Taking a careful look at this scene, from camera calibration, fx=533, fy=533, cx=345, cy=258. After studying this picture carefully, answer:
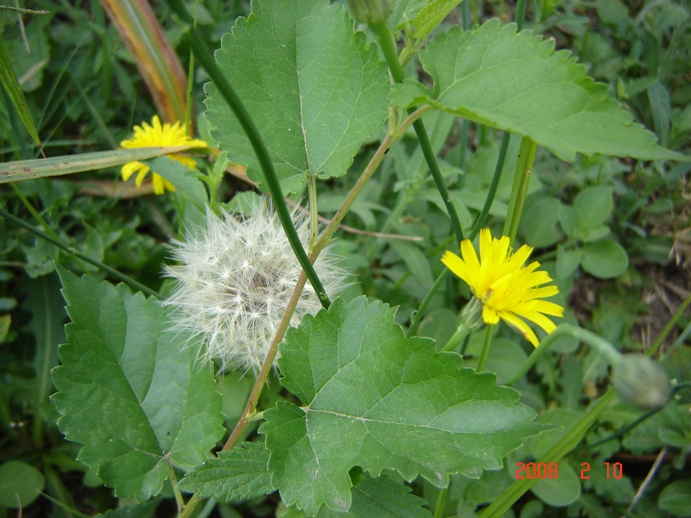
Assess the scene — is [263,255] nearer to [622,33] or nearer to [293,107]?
[293,107]

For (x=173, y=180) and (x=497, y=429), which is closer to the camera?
(x=497, y=429)

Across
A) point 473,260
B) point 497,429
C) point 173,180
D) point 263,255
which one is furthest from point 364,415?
point 173,180

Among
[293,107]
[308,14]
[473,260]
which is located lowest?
[473,260]

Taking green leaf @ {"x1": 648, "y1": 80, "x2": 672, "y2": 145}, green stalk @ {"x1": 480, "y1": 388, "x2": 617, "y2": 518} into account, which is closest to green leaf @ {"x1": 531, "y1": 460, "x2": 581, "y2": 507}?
green stalk @ {"x1": 480, "y1": 388, "x2": 617, "y2": 518}

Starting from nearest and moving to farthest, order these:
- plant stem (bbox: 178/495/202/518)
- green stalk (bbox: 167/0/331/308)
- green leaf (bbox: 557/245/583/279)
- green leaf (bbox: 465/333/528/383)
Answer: green stalk (bbox: 167/0/331/308), plant stem (bbox: 178/495/202/518), green leaf (bbox: 465/333/528/383), green leaf (bbox: 557/245/583/279)

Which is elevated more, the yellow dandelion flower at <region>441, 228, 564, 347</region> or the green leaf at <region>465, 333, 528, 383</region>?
the yellow dandelion flower at <region>441, 228, 564, 347</region>

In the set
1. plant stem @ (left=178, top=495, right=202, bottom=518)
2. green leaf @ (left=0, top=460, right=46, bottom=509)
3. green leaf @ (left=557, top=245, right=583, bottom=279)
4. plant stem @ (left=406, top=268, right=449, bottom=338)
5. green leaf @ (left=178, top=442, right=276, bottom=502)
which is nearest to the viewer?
green leaf @ (left=178, top=442, right=276, bottom=502)

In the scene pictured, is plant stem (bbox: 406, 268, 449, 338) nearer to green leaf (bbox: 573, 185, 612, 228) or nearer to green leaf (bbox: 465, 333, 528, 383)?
green leaf (bbox: 465, 333, 528, 383)
